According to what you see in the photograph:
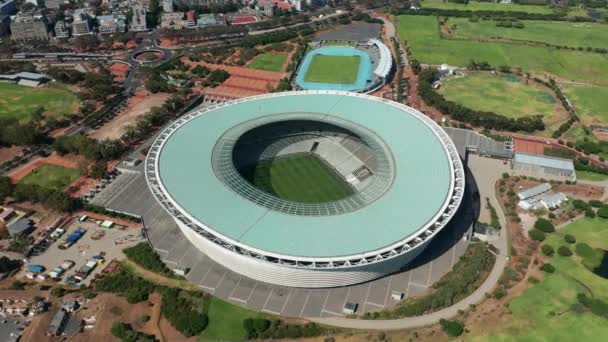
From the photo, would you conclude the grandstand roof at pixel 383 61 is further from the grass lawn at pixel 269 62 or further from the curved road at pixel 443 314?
the curved road at pixel 443 314

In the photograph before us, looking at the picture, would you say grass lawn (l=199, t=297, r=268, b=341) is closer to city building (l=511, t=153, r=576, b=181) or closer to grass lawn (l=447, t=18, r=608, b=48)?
city building (l=511, t=153, r=576, b=181)

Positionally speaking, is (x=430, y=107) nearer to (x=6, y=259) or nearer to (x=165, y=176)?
(x=165, y=176)

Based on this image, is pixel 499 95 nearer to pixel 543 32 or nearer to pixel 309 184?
pixel 543 32

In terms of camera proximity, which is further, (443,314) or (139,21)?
(139,21)

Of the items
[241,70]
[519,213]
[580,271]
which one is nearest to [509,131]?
[519,213]

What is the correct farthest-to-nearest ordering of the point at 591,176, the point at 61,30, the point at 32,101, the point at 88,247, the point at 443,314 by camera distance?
1. the point at 61,30
2. the point at 32,101
3. the point at 591,176
4. the point at 88,247
5. the point at 443,314

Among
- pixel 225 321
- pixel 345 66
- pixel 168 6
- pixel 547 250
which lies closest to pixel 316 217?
pixel 225 321
